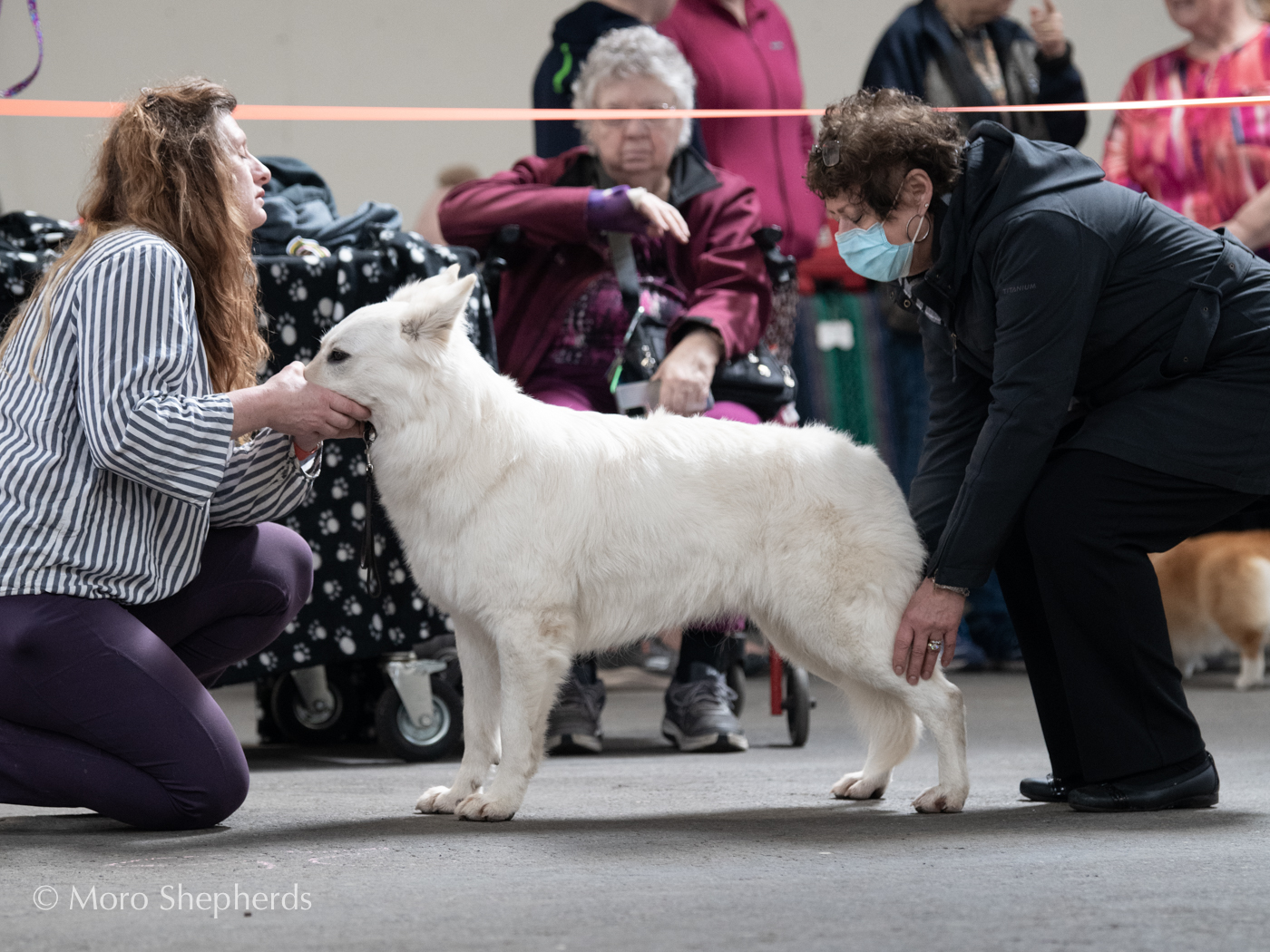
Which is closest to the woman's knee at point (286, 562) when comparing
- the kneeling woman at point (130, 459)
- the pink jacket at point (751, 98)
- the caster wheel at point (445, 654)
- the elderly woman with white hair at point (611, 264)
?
the kneeling woman at point (130, 459)

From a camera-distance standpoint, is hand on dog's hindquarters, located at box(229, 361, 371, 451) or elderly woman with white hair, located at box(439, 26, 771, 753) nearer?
hand on dog's hindquarters, located at box(229, 361, 371, 451)

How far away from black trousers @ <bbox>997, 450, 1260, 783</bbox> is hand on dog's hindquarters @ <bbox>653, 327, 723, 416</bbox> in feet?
3.39

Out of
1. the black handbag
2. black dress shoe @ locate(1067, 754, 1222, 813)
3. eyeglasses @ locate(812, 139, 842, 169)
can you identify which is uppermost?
eyeglasses @ locate(812, 139, 842, 169)

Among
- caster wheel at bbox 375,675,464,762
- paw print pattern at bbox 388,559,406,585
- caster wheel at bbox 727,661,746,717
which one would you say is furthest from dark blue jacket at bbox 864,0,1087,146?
caster wheel at bbox 375,675,464,762

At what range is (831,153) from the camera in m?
2.25

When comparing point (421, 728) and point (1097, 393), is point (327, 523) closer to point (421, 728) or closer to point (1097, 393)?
point (421, 728)

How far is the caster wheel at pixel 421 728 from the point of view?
3.14m

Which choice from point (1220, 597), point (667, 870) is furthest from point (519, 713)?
point (1220, 597)

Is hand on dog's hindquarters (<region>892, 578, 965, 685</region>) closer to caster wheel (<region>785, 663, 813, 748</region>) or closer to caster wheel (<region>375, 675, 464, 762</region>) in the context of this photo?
caster wheel (<region>785, 663, 813, 748</region>)

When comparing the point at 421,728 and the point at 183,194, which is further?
the point at 421,728

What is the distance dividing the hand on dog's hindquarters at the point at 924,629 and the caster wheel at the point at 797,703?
982 millimetres

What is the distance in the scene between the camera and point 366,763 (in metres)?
3.15

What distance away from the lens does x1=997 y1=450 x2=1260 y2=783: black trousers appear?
7.17ft

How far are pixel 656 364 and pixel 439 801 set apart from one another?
4.29 feet
